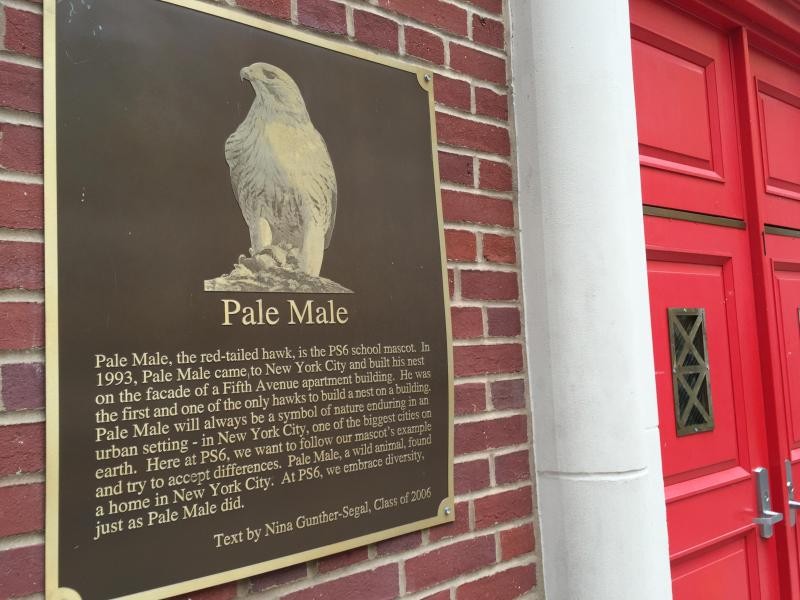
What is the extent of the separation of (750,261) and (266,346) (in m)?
2.43

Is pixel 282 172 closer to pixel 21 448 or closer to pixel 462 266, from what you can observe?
pixel 462 266

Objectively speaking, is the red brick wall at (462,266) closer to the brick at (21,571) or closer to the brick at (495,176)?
the brick at (495,176)

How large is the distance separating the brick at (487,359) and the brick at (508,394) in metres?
0.03

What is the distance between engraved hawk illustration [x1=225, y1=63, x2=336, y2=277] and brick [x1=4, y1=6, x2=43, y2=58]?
15.5 inches

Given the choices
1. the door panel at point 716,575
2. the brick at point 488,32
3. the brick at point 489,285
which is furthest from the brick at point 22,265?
the door panel at point 716,575

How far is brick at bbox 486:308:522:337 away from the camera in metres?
1.99

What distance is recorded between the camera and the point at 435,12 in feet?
6.40

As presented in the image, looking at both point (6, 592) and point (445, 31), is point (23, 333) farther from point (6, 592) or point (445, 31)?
point (445, 31)

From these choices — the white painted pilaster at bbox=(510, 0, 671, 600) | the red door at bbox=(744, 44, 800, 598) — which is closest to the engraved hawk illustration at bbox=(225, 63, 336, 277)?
the white painted pilaster at bbox=(510, 0, 671, 600)

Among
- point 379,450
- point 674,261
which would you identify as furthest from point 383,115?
point 674,261

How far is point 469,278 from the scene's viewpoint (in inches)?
76.3

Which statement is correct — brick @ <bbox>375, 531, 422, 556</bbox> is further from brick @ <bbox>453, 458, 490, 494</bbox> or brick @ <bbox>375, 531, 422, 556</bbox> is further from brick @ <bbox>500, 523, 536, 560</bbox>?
brick @ <bbox>500, 523, 536, 560</bbox>

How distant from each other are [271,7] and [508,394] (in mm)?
1201

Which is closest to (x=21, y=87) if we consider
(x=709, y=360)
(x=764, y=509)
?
(x=709, y=360)
